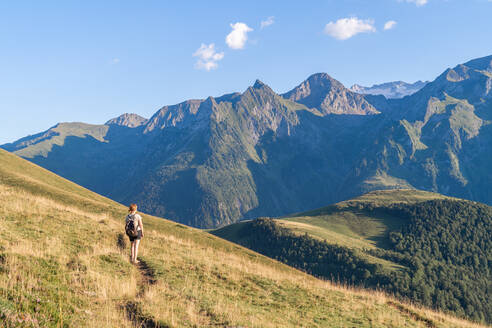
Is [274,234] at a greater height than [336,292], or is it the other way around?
[336,292]

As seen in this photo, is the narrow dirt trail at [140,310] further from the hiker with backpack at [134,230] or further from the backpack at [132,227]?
the backpack at [132,227]

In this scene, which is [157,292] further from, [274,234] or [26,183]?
[274,234]

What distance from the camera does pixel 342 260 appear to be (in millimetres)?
160625

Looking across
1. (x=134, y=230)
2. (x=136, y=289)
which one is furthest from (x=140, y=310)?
(x=134, y=230)

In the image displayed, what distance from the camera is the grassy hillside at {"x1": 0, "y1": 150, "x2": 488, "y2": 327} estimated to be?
Answer: 1134cm

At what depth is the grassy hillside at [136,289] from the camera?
11.3 meters

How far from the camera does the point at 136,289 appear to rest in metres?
15.1

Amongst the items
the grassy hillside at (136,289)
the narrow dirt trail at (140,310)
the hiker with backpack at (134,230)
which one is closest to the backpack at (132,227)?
the hiker with backpack at (134,230)

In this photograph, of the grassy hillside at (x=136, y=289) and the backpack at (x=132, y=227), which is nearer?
the grassy hillside at (x=136, y=289)

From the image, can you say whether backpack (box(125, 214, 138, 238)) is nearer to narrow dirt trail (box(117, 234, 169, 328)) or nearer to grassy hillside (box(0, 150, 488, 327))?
grassy hillside (box(0, 150, 488, 327))

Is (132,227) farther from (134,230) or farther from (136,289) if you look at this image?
(136,289)

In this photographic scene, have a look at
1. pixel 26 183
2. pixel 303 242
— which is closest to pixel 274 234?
pixel 303 242

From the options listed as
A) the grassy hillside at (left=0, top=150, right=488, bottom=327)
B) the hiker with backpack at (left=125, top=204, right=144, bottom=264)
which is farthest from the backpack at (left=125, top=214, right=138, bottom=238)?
the grassy hillside at (left=0, top=150, right=488, bottom=327)

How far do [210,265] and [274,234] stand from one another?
171 meters
